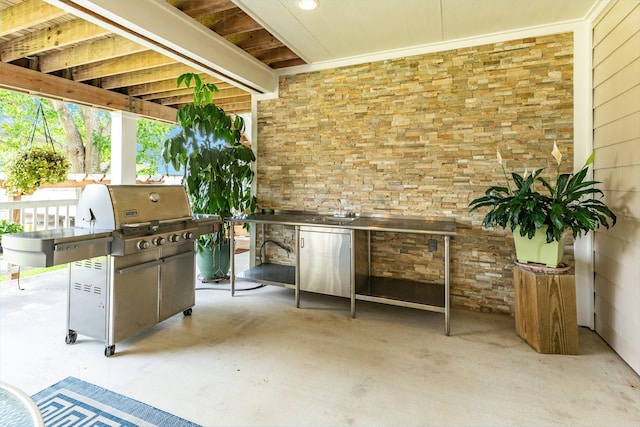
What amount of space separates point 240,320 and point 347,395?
55.9 inches

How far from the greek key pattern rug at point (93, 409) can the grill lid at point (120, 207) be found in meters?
1.07

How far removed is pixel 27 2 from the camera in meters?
2.69

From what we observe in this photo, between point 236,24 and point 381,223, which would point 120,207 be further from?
point 381,223

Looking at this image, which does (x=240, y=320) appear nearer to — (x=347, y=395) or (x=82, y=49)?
(x=347, y=395)

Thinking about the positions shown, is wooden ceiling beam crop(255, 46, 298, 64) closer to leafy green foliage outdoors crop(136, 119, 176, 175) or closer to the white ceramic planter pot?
the white ceramic planter pot

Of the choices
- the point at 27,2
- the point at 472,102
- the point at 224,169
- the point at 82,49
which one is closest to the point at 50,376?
the point at 224,169

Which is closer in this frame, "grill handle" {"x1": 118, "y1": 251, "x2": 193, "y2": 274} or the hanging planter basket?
"grill handle" {"x1": 118, "y1": 251, "x2": 193, "y2": 274}

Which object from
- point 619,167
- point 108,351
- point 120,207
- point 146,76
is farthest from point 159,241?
point 619,167

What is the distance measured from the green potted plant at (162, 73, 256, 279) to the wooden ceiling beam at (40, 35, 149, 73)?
0.56 meters

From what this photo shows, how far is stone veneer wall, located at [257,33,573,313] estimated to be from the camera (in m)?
2.97

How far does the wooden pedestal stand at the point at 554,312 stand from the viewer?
2359 mm

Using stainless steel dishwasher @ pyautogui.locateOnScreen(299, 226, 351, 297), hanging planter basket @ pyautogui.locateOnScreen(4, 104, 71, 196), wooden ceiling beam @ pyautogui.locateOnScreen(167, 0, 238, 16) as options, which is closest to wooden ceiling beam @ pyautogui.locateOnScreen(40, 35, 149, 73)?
wooden ceiling beam @ pyautogui.locateOnScreen(167, 0, 238, 16)

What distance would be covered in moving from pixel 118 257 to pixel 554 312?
332 centimetres

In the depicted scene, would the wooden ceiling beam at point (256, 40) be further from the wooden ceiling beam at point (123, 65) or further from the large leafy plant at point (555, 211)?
the large leafy plant at point (555, 211)
